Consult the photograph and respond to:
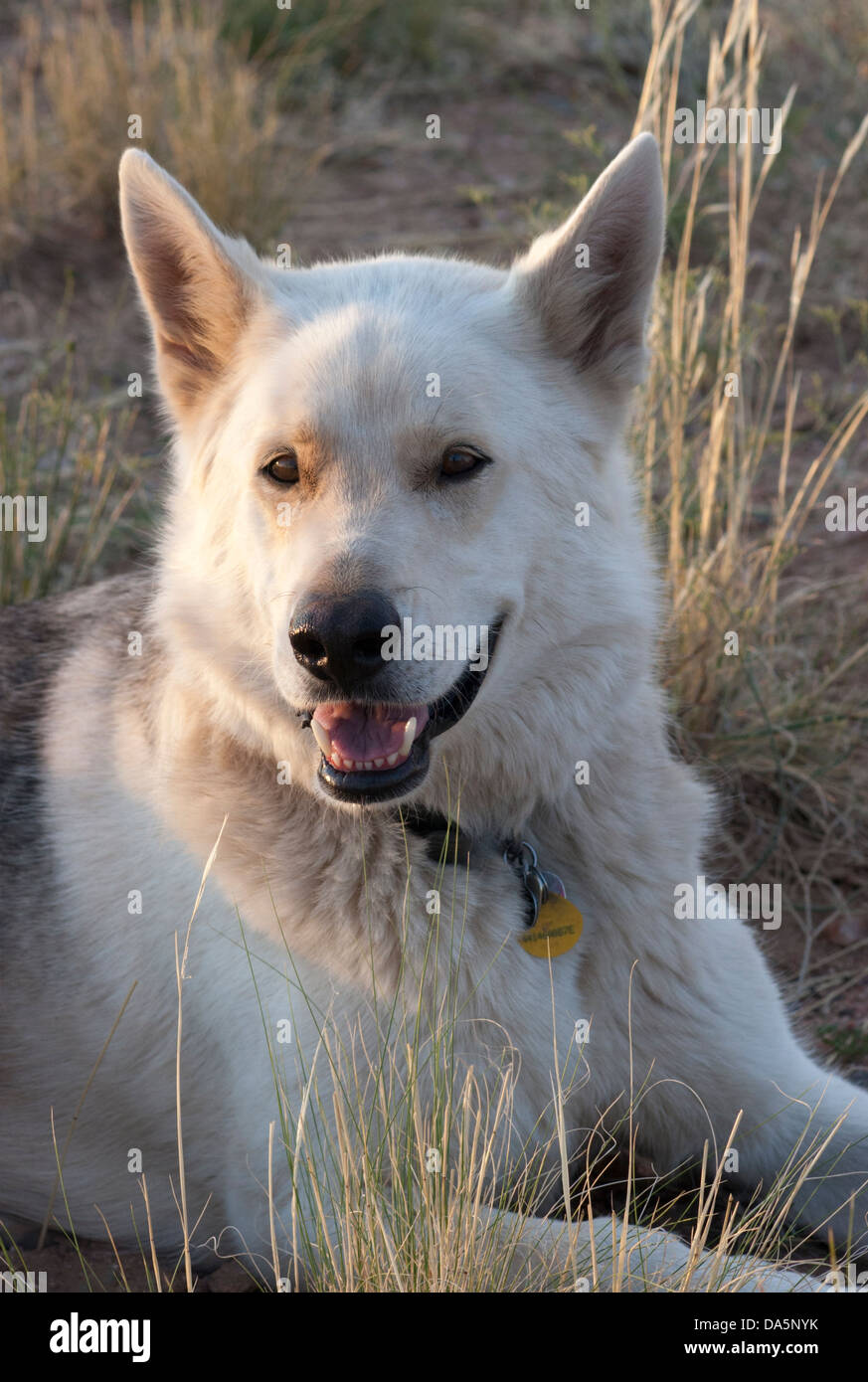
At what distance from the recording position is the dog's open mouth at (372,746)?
2.67 meters

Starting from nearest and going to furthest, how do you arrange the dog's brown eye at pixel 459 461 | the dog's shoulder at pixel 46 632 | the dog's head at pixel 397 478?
1. the dog's head at pixel 397 478
2. the dog's brown eye at pixel 459 461
3. the dog's shoulder at pixel 46 632

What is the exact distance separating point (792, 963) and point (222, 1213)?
190 cm

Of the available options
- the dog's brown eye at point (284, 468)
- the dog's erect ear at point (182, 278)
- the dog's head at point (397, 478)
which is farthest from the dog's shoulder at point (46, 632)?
the dog's brown eye at point (284, 468)

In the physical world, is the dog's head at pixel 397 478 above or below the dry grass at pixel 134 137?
below

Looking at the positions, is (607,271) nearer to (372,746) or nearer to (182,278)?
(182,278)

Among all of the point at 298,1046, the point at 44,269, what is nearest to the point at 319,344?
the point at 298,1046

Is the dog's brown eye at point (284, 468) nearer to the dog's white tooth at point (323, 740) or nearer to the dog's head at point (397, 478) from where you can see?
the dog's head at point (397, 478)

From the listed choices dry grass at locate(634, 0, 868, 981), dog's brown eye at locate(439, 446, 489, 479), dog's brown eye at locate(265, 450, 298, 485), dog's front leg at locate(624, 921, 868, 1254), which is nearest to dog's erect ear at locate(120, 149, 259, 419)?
dog's brown eye at locate(265, 450, 298, 485)

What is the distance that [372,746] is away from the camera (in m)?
2.70

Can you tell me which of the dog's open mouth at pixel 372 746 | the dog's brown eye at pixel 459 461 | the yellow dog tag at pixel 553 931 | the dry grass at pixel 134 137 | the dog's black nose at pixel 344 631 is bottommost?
the yellow dog tag at pixel 553 931

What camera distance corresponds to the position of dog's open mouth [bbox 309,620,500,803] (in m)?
2.67

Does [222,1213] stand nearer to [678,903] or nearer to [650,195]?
[678,903]

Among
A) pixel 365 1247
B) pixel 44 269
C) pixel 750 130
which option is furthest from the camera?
pixel 44 269

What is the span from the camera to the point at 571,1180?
310cm
